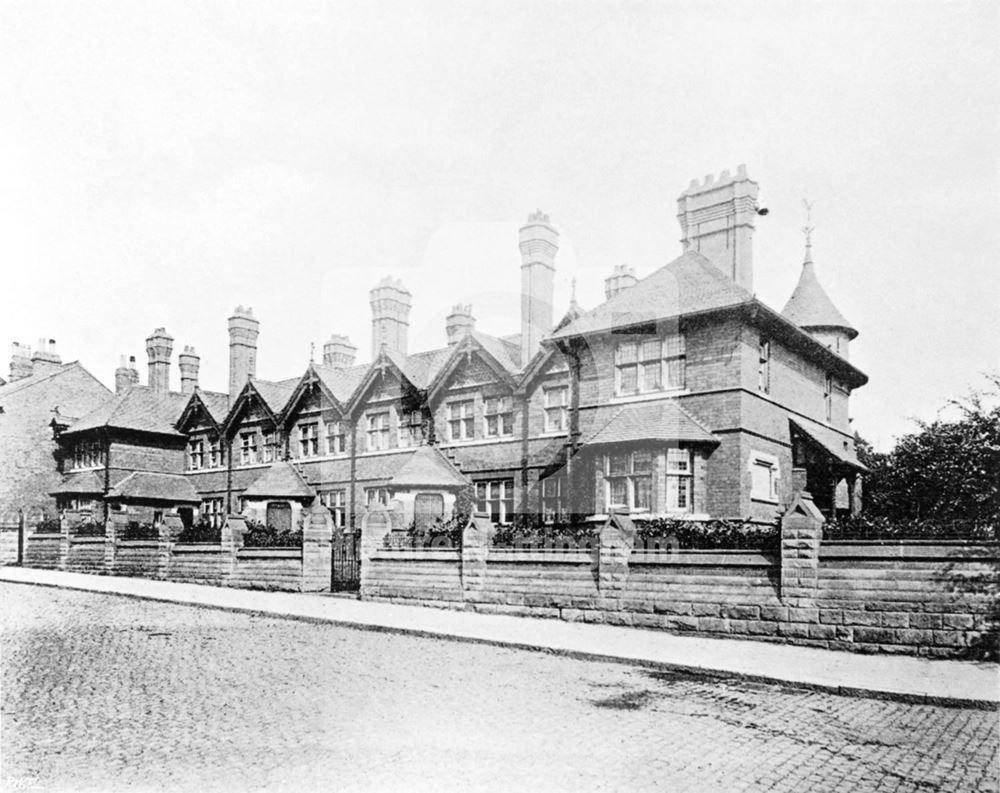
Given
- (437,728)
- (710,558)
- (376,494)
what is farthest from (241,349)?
(437,728)

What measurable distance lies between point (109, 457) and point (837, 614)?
34.2 meters

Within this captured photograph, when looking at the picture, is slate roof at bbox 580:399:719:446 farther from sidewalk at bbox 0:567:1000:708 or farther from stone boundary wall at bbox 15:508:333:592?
stone boundary wall at bbox 15:508:333:592

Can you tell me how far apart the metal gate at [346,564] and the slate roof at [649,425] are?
6.74 metres

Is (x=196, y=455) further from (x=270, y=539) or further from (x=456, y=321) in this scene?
(x=270, y=539)

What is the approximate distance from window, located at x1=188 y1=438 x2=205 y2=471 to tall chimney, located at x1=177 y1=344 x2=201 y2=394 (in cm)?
717

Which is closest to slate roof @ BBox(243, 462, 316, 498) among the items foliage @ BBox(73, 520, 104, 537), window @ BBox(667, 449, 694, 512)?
foliage @ BBox(73, 520, 104, 537)

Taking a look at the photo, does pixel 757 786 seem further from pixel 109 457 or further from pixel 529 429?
pixel 109 457

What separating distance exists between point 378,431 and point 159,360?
18193 millimetres

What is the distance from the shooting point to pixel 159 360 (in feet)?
146

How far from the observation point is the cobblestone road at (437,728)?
6414mm

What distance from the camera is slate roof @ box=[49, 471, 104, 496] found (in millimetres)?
37531

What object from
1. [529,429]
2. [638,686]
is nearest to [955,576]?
[638,686]

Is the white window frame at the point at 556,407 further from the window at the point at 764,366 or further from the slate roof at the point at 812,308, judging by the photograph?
the slate roof at the point at 812,308

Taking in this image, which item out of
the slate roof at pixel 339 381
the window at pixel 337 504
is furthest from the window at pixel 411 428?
the window at pixel 337 504
